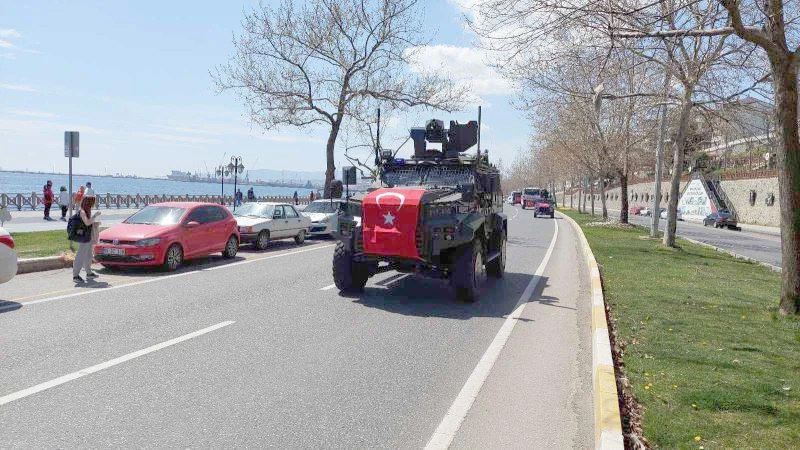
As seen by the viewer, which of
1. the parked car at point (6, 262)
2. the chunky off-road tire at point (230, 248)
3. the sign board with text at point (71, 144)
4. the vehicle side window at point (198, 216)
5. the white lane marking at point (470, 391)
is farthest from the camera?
the chunky off-road tire at point (230, 248)

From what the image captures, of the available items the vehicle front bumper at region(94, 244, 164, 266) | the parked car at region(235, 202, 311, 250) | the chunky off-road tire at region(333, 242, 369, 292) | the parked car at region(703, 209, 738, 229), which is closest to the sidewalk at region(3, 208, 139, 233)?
the parked car at region(235, 202, 311, 250)

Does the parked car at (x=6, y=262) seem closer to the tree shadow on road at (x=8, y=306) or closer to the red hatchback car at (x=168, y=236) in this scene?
the tree shadow on road at (x=8, y=306)

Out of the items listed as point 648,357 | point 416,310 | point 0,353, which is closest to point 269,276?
point 416,310

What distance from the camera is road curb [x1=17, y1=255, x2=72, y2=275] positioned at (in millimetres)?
12426

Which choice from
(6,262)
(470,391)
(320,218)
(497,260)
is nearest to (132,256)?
(6,262)

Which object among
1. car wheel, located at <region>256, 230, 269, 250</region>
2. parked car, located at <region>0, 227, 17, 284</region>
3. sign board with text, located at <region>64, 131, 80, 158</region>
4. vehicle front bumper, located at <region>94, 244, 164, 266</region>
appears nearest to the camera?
parked car, located at <region>0, 227, 17, 284</region>

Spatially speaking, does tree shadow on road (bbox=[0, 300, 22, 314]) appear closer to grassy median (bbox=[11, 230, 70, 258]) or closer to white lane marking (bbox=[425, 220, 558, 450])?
grassy median (bbox=[11, 230, 70, 258])

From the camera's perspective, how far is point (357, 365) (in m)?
6.53

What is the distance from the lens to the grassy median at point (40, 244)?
14102 millimetres

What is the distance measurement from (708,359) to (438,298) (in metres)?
4.93

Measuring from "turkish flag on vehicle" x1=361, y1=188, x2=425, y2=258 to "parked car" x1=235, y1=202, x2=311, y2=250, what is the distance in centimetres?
902

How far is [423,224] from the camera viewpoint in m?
9.90

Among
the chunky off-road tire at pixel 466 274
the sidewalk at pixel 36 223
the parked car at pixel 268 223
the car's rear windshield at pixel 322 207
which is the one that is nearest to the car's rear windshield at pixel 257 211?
the parked car at pixel 268 223

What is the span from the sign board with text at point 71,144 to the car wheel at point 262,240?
5362mm
